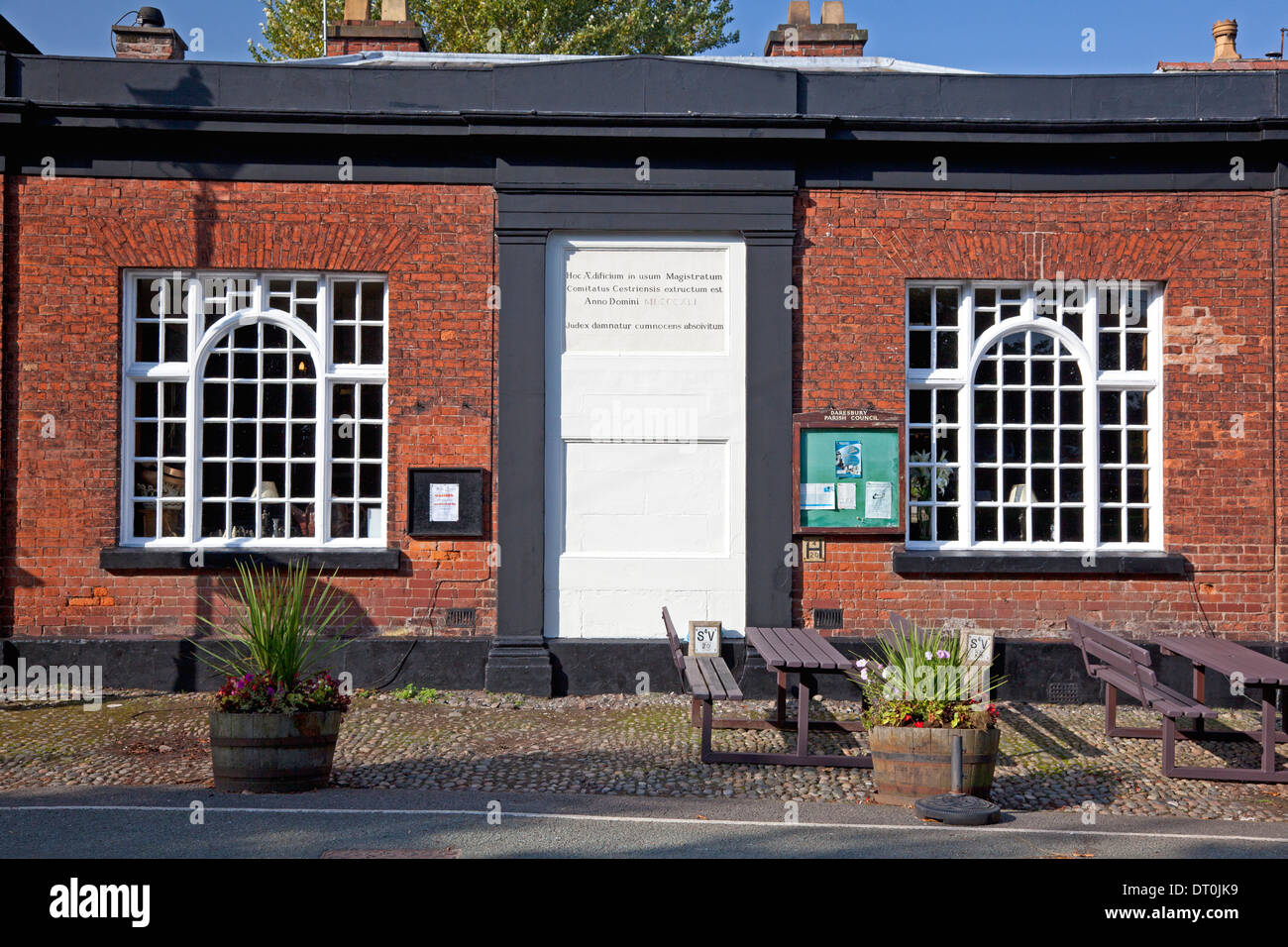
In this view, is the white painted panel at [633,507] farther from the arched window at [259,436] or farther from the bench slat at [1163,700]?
the bench slat at [1163,700]

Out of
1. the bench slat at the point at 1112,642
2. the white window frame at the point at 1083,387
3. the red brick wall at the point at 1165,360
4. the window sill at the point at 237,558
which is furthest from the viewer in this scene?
the white window frame at the point at 1083,387

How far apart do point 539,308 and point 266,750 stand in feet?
15.6

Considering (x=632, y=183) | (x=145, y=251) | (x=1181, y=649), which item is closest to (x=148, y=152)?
(x=145, y=251)

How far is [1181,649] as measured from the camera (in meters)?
8.62

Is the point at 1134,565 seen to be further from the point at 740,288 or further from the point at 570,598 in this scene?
the point at 570,598

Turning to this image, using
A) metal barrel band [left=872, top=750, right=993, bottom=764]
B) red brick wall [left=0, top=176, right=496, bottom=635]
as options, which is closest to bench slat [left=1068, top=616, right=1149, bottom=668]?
metal barrel band [left=872, top=750, right=993, bottom=764]

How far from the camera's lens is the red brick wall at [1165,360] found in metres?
10.0

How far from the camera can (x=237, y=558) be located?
9836 millimetres

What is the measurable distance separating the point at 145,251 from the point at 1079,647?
873 centimetres

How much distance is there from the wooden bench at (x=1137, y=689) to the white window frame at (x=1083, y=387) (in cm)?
119

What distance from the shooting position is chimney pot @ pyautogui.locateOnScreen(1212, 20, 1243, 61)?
40.3 feet

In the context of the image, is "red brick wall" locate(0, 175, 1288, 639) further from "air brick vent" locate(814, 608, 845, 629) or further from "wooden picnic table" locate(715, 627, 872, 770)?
"wooden picnic table" locate(715, 627, 872, 770)

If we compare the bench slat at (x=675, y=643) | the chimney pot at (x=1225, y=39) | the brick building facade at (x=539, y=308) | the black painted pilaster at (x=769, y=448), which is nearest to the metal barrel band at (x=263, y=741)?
the bench slat at (x=675, y=643)
